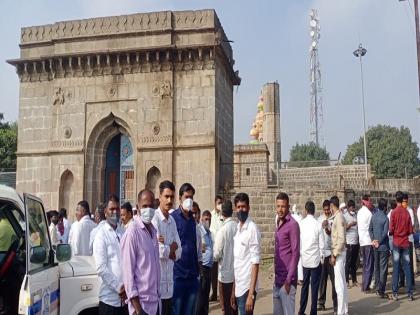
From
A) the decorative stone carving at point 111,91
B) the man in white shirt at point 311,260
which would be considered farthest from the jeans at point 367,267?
the decorative stone carving at point 111,91

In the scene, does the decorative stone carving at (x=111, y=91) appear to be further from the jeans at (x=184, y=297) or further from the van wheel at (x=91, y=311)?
the van wheel at (x=91, y=311)

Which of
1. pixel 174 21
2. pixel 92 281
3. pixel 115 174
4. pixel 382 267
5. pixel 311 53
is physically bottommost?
pixel 382 267

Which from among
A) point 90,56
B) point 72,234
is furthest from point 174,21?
point 72,234

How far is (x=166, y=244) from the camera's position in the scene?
16.0 ft

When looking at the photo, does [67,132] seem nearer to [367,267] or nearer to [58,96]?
[58,96]

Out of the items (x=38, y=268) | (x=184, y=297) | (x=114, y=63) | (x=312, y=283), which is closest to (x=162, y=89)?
(x=114, y=63)

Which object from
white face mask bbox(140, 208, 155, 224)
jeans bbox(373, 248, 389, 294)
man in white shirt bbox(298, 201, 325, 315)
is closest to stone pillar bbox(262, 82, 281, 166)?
jeans bbox(373, 248, 389, 294)

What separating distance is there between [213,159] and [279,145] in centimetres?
2609

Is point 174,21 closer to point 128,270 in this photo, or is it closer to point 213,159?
point 213,159

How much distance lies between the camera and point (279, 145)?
41.1 metres

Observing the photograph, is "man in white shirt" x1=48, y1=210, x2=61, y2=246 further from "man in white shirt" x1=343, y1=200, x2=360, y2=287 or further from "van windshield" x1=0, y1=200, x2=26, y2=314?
"man in white shirt" x1=343, y1=200, x2=360, y2=287

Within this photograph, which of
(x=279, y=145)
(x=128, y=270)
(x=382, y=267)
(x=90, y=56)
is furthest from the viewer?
(x=279, y=145)

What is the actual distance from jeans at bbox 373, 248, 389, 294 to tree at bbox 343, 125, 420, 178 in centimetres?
4225

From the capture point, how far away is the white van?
361 centimetres
